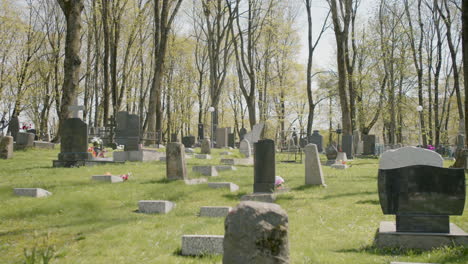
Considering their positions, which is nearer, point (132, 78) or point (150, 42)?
point (150, 42)

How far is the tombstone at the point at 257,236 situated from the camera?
3.63m

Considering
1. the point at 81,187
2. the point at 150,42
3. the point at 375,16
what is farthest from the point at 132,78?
the point at 81,187

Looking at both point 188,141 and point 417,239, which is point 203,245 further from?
point 188,141

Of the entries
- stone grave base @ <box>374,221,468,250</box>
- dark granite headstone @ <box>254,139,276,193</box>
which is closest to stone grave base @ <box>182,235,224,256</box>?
stone grave base @ <box>374,221,468,250</box>

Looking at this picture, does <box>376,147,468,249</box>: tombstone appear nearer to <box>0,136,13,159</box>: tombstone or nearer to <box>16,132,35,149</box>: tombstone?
<box>0,136,13,159</box>: tombstone

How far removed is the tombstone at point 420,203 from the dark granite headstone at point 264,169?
13.9 feet

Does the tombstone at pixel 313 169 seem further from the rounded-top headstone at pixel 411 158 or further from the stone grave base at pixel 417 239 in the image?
the stone grave base at pixel 417 239

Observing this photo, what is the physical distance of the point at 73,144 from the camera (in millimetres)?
15234

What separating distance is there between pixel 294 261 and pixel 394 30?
33.0m

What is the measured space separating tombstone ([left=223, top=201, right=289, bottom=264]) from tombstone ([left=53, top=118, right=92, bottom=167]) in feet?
41.1

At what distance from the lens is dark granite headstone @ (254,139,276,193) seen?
35.5 feet

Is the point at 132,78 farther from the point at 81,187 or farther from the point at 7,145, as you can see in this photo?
the point at 81,187

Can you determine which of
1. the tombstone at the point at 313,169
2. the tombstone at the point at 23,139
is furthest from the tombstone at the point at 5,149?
the tombstone at the point at 313,169

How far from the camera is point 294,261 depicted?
5480 millimetres
